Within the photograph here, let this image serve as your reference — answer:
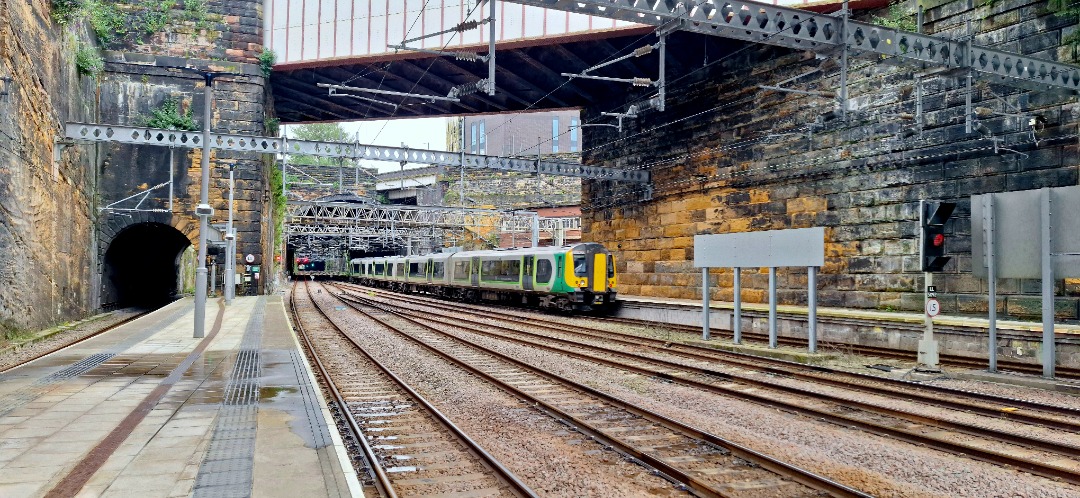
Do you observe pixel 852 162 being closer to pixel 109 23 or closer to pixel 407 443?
pixel 407 443

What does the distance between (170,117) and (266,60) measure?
403cm

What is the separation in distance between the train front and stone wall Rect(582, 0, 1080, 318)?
2.21 m

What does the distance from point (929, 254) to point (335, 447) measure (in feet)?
31.1

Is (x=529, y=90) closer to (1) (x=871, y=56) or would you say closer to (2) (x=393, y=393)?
(1) (x=871, y=56)

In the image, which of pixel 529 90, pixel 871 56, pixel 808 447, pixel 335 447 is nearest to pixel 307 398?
pixel 335 447

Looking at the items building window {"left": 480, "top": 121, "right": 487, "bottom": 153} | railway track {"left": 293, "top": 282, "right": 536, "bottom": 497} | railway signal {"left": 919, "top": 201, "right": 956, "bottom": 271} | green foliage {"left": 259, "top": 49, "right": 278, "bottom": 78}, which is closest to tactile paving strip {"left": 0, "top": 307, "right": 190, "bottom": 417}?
railway track {"left": 293, "top": 282, "right": 536, "bottom": 497}

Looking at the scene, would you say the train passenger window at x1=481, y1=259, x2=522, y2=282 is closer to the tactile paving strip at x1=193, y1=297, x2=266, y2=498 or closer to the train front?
the train front

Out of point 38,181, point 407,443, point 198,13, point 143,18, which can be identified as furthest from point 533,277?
point 407,443

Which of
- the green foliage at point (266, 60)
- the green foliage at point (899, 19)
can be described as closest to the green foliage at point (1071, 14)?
the green foliage at point (899, 19)

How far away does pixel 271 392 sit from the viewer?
867 centimetres

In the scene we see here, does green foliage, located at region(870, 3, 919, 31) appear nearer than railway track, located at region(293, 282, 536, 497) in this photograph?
No

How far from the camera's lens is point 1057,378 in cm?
1048

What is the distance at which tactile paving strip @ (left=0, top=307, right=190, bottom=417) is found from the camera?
786cm

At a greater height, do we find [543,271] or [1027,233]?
[1027,233]
